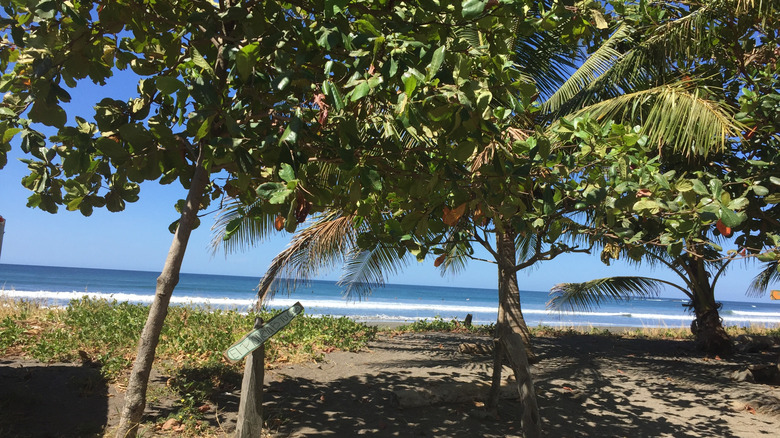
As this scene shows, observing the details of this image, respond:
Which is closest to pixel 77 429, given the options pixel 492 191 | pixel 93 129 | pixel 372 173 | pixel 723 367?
pixel 93 129

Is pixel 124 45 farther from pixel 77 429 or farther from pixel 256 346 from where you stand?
pixel 77 429

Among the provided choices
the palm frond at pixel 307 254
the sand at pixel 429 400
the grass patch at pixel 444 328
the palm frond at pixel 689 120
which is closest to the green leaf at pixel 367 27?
the sand at pixel 429 400

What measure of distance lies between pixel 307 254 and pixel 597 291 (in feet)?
21.0

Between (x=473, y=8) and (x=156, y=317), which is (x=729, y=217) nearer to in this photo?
(x=473, y=8)

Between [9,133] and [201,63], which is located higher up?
[201,63]

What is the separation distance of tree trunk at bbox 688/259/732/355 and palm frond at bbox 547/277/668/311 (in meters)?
0.69

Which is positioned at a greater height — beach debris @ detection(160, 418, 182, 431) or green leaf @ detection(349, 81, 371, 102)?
green leaf @ detection(349, 81, 371, 102)

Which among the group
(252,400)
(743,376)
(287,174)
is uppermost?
(287,174)

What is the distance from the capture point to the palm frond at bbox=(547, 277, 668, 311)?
1025 centimetres

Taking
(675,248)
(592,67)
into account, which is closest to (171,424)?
(675,248)

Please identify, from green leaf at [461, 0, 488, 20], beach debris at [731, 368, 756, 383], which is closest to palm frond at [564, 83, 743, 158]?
beach debris at [731, 368, 756, 383]

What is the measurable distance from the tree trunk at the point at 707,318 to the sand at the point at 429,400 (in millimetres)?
1691

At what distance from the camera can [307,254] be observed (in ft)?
28.0

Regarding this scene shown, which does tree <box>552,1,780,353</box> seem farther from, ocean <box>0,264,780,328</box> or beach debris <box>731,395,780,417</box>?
ocean <box>0,264,780,328</box>
